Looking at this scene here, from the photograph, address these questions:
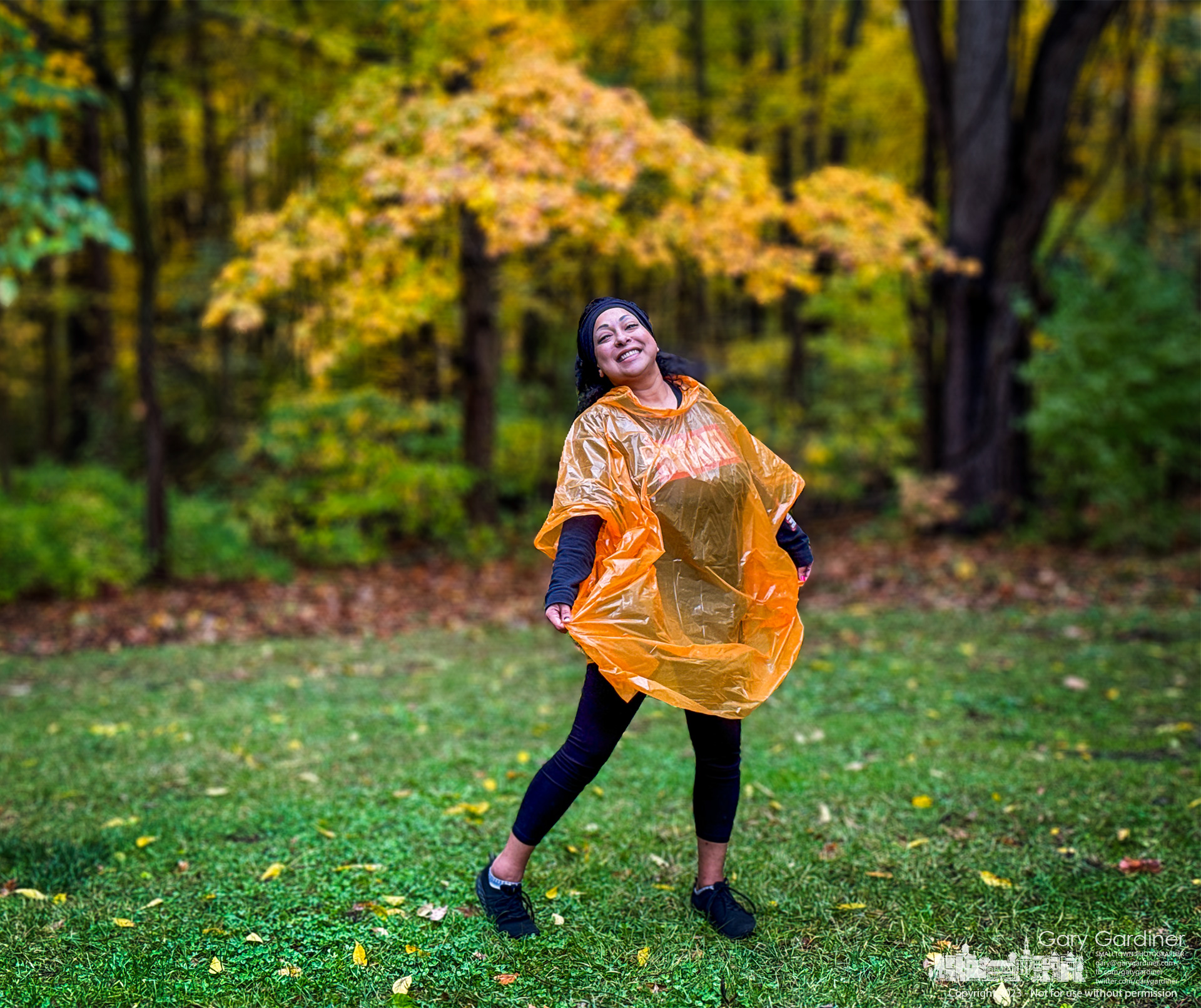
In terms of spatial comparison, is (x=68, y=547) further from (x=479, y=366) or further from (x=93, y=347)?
(x=93, y=347)

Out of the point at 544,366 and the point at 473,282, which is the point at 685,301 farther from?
the point at 473,282

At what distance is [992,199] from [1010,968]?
9.10m

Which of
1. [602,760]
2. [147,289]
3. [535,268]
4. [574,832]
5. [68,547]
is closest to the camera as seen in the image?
[602,760]

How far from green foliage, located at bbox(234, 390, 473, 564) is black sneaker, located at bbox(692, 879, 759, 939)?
7.96 m

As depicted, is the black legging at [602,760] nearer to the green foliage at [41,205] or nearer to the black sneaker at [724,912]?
the black sneaker at [724,912]

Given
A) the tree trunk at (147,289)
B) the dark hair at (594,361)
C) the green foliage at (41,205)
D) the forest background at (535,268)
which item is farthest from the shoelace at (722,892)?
the tree trunk at (147,289)

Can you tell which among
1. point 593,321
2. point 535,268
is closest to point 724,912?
point 593,321

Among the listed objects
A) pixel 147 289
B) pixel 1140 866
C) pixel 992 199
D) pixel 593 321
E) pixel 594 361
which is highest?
pixel 992 199

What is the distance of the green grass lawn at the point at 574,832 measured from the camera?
256 centimetres

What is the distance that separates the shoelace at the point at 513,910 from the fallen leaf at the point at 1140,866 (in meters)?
2.01

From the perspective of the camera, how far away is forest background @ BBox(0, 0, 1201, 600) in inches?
309

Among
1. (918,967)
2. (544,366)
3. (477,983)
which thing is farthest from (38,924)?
(544,366)

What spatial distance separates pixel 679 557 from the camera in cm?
264

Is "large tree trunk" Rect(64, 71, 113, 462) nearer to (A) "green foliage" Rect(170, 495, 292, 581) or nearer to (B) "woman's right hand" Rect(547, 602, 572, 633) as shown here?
(A) "green foliage" Rect(170, 495, 292, 581)
